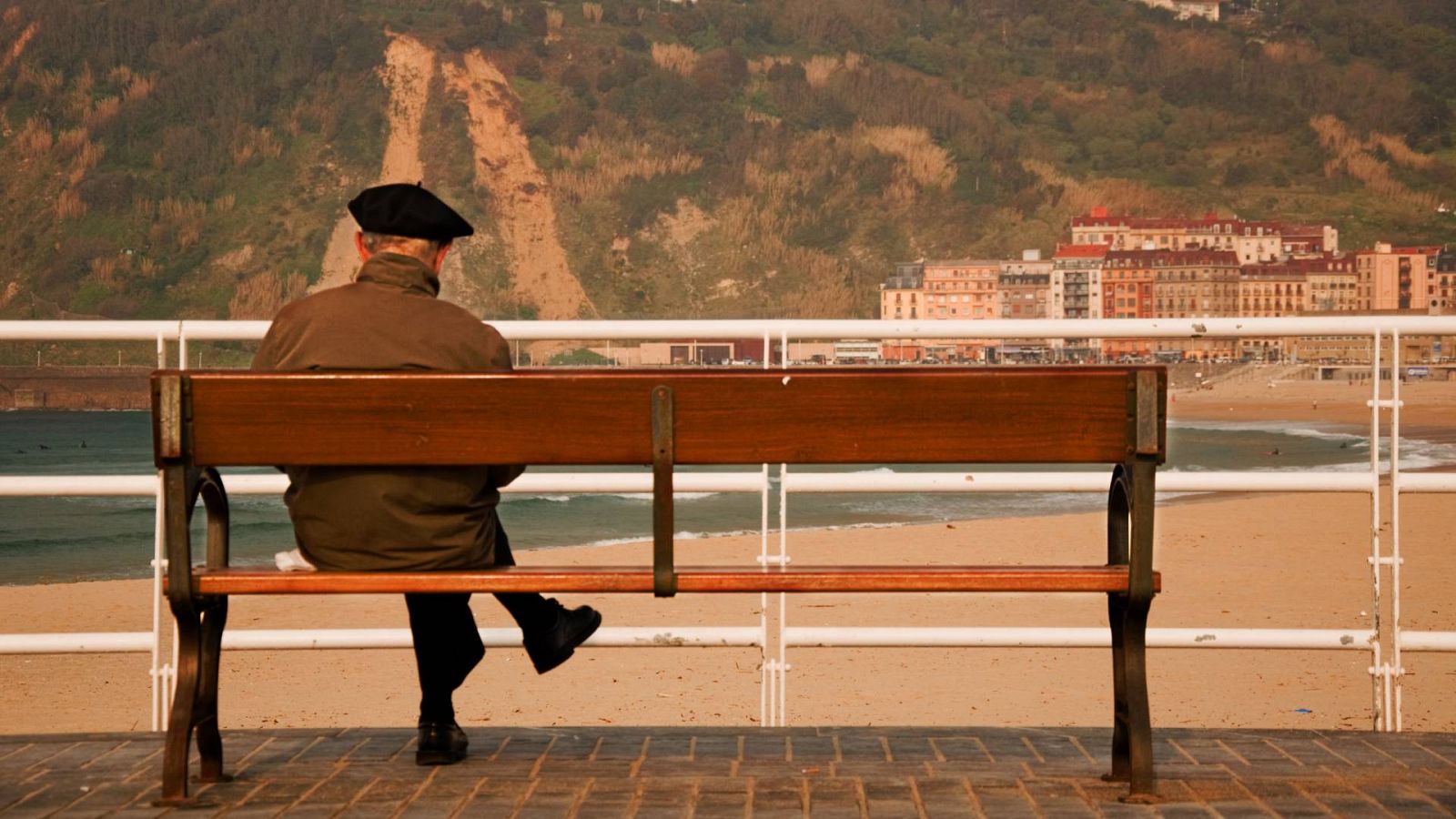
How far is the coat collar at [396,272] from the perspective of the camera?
147 inches

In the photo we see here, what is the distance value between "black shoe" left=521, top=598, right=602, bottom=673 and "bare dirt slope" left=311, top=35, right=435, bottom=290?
162m

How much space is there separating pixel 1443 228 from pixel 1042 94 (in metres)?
46.8

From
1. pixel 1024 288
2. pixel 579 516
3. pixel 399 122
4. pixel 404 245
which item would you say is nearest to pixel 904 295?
pixel 1024 288

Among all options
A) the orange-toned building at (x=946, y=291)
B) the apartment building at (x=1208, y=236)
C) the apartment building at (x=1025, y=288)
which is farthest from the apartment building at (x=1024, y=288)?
the apartment building at (x=1208, y=236)

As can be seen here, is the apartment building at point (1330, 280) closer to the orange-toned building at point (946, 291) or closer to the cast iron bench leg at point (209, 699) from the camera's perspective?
the orange-toned building at point (946, 291)

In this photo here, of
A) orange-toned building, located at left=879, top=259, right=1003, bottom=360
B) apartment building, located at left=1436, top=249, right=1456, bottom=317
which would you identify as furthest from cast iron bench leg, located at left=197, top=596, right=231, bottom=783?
apartment building, located at left=1436, top=249, right=1456, bottom=317

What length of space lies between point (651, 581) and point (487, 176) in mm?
170456

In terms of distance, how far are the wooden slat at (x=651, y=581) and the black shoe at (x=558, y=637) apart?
533 millimetres

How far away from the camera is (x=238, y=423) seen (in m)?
3.45

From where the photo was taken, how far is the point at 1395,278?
145875mm

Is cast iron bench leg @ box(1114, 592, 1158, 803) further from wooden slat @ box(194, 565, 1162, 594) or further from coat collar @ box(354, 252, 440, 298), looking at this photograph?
coat collar @ box(354, 252, 440, 298)

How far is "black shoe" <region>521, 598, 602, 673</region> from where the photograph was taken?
4000 mm

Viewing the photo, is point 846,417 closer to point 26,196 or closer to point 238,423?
point 238,423

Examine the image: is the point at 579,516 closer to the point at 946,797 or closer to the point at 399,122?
the point at 946,797
